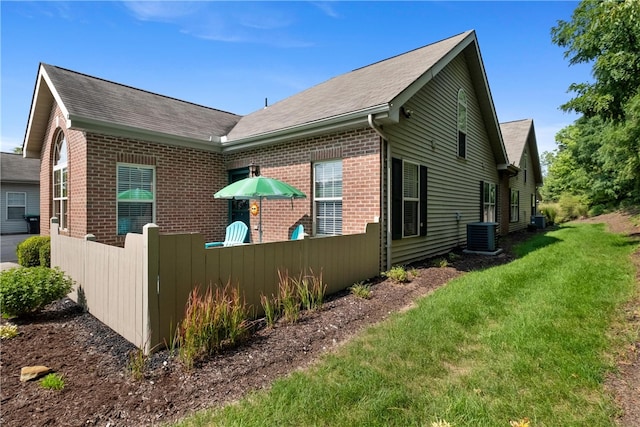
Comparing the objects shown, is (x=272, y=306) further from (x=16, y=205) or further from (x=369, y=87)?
(x=16, y=205)

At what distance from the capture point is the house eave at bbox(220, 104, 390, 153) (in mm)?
6001

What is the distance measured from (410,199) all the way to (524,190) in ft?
49.6

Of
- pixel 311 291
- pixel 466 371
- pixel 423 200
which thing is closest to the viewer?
pixel 466 371

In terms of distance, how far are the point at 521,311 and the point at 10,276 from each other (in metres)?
7.37

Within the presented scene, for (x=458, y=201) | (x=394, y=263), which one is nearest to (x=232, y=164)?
(x=394, y=263)

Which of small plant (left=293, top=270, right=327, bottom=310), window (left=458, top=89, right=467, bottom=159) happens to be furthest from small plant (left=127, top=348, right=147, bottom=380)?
window (left=458, top=89, right=467, bottom=159)

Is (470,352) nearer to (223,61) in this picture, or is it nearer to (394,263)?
(394,263)

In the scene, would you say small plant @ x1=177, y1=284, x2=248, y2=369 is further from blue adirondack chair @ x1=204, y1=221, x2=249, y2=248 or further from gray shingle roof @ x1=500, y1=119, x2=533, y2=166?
gray shingle roof @ x1=500, y1=119, x2=533, y2=166

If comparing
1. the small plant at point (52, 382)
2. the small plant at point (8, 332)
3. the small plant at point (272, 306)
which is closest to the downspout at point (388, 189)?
the small plant at point (272, 306)

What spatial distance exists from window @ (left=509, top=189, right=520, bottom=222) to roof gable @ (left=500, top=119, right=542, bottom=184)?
169 cm

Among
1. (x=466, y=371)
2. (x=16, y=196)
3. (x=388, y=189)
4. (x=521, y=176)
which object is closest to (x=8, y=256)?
(x=16, y=196)

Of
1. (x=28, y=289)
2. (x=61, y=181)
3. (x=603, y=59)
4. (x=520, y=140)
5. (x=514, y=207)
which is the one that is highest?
(x=520, y=140)

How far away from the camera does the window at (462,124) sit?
33.6 feet

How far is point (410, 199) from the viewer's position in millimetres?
7641
